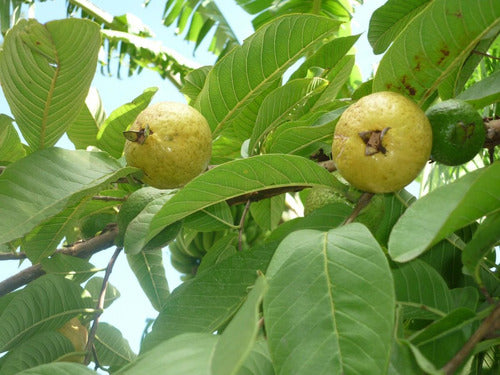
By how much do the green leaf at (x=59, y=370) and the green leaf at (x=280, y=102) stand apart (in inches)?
23.8

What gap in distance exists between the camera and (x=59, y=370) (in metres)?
0.79

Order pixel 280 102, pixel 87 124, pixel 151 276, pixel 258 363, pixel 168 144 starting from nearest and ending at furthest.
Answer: pixel 258 363
pixel 168 144
pixel 280 102
pixel 87 124
pixel 151 276

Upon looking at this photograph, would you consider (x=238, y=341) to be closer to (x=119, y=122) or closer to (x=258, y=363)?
(x=258, y=363)

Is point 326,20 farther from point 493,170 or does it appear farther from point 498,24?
point 493,170

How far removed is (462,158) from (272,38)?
0.42 metres

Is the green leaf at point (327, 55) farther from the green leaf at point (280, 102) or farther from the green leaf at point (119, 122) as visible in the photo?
the green leaf at point (119, 122)

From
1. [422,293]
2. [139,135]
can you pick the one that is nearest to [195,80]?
[139,135]

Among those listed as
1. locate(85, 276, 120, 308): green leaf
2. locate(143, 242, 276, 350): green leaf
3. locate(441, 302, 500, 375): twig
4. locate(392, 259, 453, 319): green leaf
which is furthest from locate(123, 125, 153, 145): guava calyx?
locate(85, 276, 120, 308): green leaf

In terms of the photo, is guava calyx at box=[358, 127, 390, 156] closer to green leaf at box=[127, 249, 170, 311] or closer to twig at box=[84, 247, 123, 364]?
twig at box=[84, 247, 123, 364]

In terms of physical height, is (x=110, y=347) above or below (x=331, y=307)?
below

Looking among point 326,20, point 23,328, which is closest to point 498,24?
point 326,20

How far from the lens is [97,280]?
1598 millimetres

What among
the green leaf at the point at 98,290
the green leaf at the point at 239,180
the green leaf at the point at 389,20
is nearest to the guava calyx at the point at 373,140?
the green leaf at the point at 239,180

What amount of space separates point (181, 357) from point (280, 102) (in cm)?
67
